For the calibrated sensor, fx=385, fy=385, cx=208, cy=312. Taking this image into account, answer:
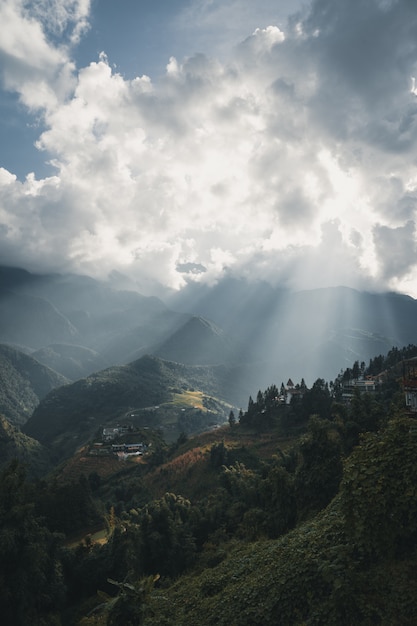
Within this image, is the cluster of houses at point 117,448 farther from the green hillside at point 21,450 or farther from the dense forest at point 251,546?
the dense forest at point 251,546

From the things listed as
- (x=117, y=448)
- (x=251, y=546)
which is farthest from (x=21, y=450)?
(x=251, y=546)

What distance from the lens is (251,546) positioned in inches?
1043

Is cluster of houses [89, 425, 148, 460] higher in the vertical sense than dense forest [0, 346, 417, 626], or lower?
higher

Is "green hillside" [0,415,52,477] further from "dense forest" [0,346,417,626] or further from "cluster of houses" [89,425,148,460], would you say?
"dense forest" [0,346,417,626]

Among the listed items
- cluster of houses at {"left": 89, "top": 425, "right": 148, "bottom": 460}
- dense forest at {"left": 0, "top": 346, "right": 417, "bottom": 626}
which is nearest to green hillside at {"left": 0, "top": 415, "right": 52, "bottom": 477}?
cluster of houses at {"left": 89, "top": 425, "right": 148, "bottom": 460}

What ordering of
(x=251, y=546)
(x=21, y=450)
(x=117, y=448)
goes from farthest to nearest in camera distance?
(x=21, y=450), (x=117, y=448), (x=251, y=546)

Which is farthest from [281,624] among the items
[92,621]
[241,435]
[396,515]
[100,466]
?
[100,466]

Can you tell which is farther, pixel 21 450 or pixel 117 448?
pixel 21 450

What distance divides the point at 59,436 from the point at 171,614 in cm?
19766

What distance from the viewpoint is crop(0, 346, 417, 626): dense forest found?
13344 mm

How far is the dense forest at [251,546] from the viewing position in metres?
13.3

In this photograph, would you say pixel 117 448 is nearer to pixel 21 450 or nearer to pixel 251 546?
pixel 21 450

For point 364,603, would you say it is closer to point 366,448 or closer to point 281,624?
point 281,624

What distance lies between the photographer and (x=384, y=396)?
2665 inches
